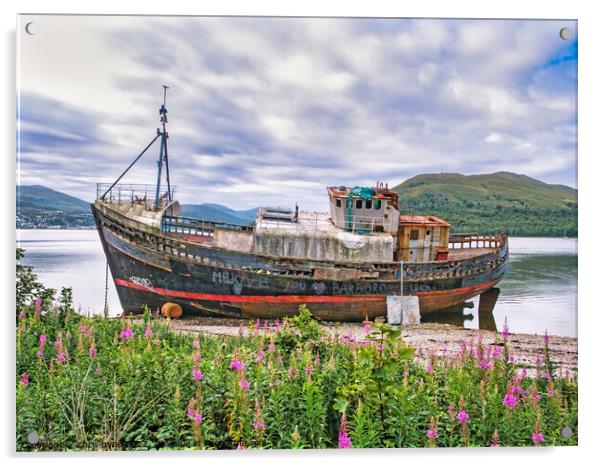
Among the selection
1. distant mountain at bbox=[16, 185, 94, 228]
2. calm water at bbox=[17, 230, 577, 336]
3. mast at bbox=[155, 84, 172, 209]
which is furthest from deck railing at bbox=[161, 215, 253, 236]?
distant mountain at bbox=[16, 185, 94, 228]

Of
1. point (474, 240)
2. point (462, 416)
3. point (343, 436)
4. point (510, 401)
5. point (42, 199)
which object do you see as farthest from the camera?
point (474, 240)

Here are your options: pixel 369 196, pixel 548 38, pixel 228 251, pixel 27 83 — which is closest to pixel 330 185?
pixel 369 196

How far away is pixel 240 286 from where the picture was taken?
19.8 feet

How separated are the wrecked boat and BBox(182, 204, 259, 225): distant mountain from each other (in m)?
0.08

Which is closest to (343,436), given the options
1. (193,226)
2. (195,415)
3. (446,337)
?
(195,415)

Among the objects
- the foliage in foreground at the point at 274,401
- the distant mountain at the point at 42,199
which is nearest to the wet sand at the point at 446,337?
the foliage in foreground at the point at 274,401

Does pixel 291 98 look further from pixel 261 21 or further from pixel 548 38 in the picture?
pixel 548 38

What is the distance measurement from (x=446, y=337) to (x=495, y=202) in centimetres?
180

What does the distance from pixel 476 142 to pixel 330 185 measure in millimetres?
1803

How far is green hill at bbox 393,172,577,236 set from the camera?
5.47m

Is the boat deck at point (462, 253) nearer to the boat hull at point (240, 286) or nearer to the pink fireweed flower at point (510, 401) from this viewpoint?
the boat hull at point (240, 286)

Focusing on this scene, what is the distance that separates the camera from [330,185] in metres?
5.64

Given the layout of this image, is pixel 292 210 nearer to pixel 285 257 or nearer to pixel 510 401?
pixel 285 257

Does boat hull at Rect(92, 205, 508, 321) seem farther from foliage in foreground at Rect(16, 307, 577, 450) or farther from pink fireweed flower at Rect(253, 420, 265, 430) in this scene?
pink fireweed flower at Rect(253, 420, 265, 430)
